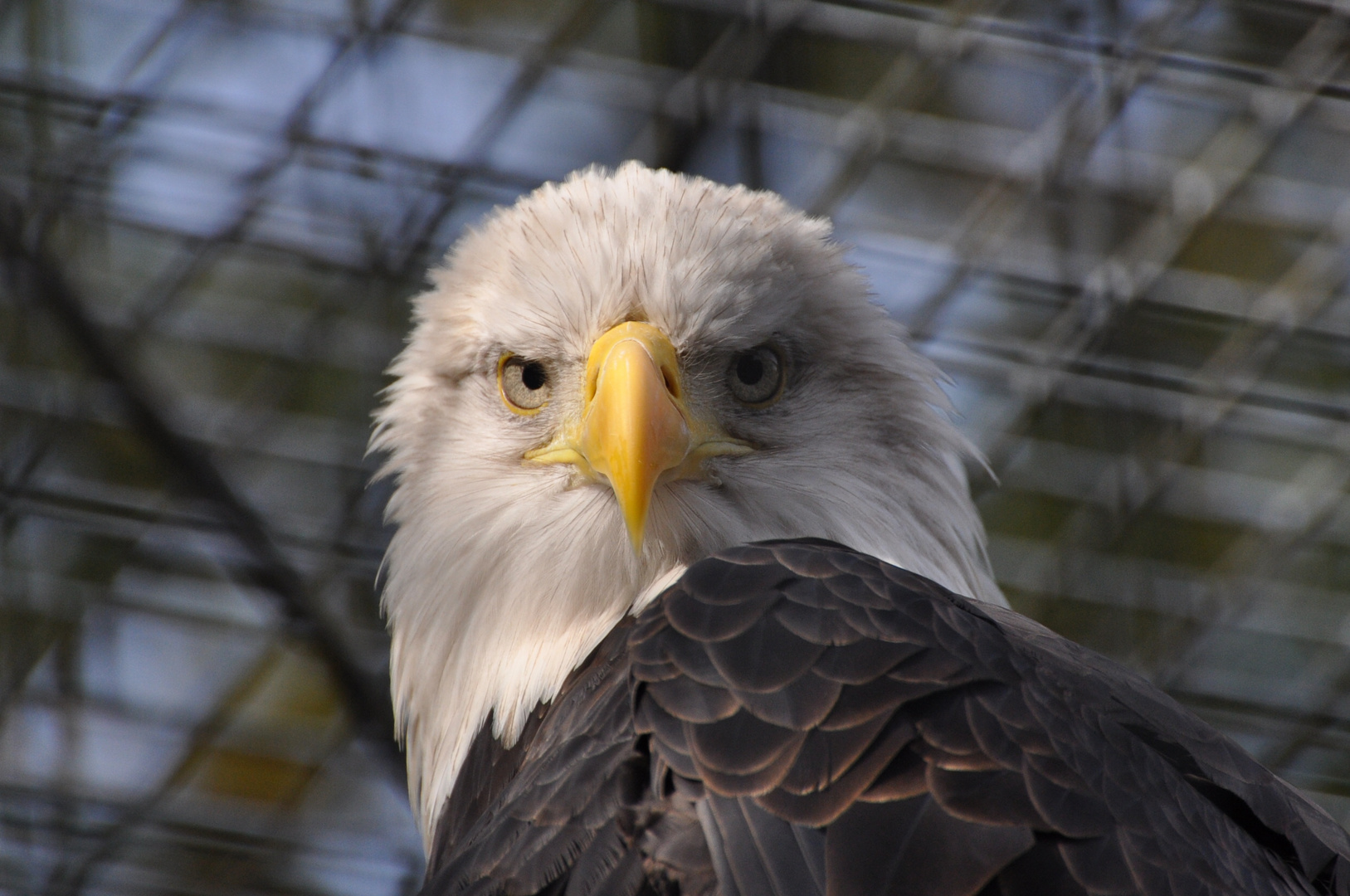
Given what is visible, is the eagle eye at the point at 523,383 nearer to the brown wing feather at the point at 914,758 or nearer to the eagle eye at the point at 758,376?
the eagle eye at the point at 758,376

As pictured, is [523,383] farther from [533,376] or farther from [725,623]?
[725,623]

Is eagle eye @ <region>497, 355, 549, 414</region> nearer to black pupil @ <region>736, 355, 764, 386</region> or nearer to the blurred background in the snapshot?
black pupil @ <region>736, 355, 764, 386</region>

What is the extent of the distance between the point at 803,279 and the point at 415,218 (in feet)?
5.55

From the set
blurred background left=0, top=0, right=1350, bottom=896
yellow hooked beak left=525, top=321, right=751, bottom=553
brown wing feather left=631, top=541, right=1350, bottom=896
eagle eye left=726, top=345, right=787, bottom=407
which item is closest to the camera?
brown wing feather left=631, top=541, right=1350, bottom=896

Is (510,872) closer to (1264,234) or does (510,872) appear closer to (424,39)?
(424,39)

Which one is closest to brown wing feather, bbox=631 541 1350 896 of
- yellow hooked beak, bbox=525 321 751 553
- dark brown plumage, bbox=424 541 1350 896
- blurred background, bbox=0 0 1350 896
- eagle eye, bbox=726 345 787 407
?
dark brown plumage, bbox=424 541 1350 896

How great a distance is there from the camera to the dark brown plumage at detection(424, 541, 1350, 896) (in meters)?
0.99

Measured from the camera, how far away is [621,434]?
1442 mm

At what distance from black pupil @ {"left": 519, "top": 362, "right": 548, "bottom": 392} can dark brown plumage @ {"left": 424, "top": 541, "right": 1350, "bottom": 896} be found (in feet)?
1.58

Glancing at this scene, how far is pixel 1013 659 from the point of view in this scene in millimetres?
1154

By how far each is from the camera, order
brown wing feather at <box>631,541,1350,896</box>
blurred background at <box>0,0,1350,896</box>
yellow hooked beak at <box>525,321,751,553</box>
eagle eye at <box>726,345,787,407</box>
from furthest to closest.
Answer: blurred background at <box>0,0,1350,896</box>, eagle eye at <box>726,345,787,407</box>, yellow hooked beak at <box>525,321,751,553</box>, brown wing feather at <box>631,541,1350,896</box>

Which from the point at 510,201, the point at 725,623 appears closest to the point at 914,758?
the point at 725,623

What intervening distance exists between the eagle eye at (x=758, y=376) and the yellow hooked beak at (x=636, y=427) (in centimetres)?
5

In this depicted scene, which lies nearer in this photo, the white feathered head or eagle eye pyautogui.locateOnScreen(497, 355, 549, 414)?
the white feathered head
